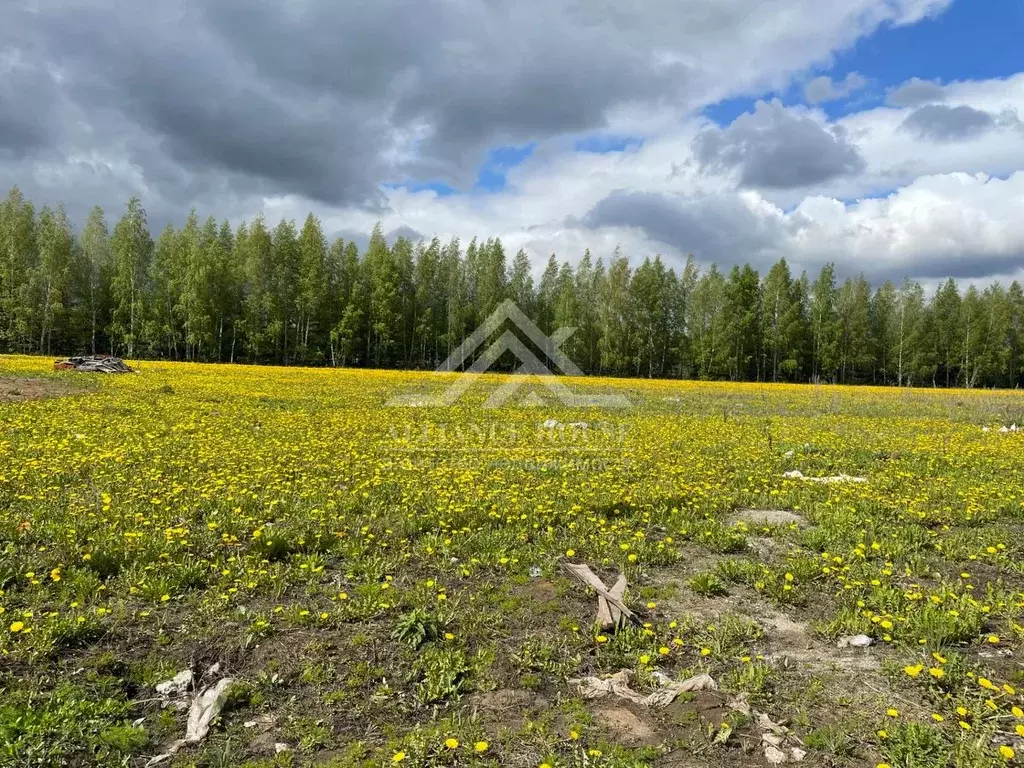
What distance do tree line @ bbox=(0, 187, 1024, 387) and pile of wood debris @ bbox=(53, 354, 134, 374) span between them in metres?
29.1

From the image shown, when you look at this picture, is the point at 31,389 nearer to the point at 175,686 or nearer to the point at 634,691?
the point at 175,686

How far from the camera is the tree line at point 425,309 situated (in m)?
64.1

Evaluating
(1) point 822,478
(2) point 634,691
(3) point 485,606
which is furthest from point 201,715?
(1) point 822,478

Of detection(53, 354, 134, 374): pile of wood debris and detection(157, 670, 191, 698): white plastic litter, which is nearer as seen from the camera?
detection(157, 670, 191, 698): white plastic litter

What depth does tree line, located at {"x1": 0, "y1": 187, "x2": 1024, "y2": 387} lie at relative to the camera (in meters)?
64.1

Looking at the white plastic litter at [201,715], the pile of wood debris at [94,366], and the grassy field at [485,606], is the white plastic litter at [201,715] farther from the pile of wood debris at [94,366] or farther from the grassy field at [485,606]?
the pile of wood debris at [94,366]

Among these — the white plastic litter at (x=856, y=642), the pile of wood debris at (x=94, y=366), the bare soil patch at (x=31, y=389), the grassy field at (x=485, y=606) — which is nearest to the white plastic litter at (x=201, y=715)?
the grassy field at (x=485, y=606)

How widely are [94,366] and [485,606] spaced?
37046mm

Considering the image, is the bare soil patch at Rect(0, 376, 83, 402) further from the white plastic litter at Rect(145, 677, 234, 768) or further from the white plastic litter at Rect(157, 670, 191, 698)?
the white plastic litter at Rect(145, 677, 234, 768)

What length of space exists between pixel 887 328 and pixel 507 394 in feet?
237

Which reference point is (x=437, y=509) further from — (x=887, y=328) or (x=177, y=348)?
(x=887, y=328)

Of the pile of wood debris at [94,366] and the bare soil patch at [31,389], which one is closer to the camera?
the bare soil patch at [31,389]

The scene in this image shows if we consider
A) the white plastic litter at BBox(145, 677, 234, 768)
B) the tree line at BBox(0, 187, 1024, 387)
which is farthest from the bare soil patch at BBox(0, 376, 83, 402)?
the tree line at BBox(0, 187, 1024, 387)

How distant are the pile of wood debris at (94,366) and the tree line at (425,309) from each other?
95.4ft
